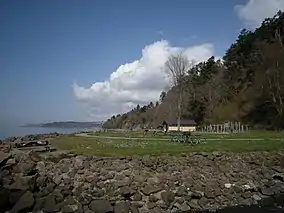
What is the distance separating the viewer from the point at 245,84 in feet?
290

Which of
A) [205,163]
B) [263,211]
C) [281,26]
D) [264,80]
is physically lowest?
[263,211]

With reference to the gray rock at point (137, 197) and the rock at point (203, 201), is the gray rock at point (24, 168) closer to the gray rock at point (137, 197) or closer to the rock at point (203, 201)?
the gray rock at point (137, 197)

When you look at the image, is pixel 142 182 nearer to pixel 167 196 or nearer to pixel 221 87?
pixel 167 196

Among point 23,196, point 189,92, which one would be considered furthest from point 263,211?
point 189,92

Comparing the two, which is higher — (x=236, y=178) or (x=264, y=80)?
(x=264, y=80)

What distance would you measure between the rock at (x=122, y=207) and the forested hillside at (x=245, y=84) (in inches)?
1785

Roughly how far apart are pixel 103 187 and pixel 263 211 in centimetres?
1021

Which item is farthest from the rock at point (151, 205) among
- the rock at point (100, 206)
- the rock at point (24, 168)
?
the rock at point (24, 168)

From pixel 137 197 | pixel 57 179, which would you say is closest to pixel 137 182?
pixel 137 197

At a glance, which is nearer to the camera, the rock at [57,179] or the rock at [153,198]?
the rock at [153,198]

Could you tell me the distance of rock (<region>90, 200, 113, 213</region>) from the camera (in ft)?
74.5

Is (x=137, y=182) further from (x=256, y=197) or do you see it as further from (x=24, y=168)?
(x=256, y=197)

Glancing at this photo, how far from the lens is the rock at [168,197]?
24953mm

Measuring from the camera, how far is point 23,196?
22219 millimetres
